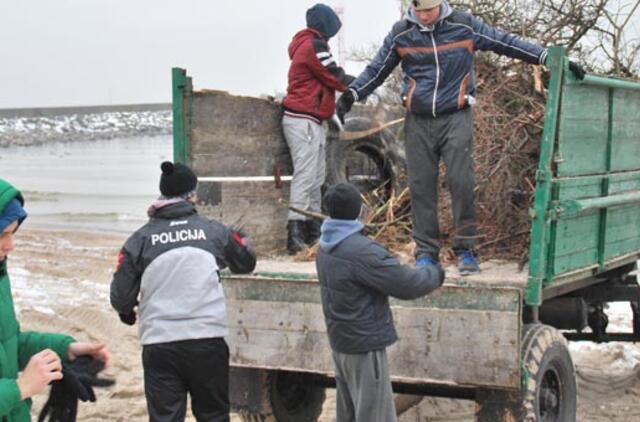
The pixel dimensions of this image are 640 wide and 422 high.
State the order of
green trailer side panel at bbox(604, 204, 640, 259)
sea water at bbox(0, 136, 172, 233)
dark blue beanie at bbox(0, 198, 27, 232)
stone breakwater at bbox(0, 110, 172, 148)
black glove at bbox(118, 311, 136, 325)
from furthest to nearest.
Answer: stone breakwater at bbox(0, 110, 172, 148) < sea water at bbox(0, 136, 172, 233) < green trailer side panel at bbox(604, 204, 640, 259) < black glove at bbox(118, 311, 136, 325) < dark blue beanie at bbox(0, 198, 27, 232)

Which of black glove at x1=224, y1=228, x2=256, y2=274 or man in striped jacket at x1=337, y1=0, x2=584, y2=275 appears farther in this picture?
man in striped jacket at x1=337, y1=0, x2=584, y2=275

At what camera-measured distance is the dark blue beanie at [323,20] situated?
20.7ft

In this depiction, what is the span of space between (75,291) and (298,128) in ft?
18.0

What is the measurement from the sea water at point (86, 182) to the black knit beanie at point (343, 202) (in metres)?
12.9

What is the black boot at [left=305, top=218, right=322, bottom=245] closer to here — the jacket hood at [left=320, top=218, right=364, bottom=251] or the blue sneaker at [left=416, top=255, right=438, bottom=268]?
the blue sneaker at [left=416, top=255, right=438, bottom=268]

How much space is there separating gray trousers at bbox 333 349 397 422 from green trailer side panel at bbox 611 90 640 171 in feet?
6.52

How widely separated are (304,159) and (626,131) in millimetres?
1952

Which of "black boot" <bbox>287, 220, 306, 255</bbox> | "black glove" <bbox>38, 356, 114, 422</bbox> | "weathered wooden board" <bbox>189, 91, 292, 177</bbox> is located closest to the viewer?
"black glove" <bbox>38, 356, 114, 422</bbox>

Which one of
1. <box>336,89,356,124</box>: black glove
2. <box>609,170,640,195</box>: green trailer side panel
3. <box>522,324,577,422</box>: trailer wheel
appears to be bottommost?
<box>522,324,577,422</box>: trailer wheel

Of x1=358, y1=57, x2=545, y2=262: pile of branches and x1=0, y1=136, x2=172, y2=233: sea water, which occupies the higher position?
x1=358, y1=57, x2=545, y2=262: pile of branches

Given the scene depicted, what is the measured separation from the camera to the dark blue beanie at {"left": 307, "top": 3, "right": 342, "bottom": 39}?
20.7ft

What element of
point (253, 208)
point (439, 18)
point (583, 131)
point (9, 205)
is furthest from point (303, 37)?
point (9, 205)

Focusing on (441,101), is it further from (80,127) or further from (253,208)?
(80,127)

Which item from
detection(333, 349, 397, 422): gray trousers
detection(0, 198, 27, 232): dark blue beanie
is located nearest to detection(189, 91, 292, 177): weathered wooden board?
detection(333, 349, 397, 422): gray trousers
